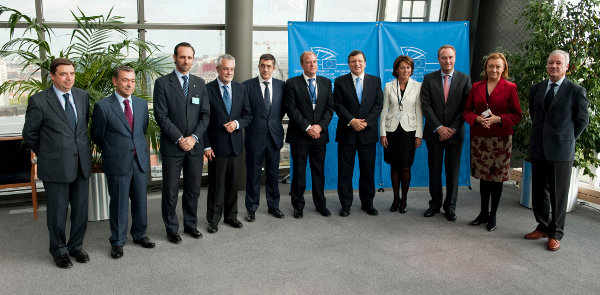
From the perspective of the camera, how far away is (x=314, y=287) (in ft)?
9.76

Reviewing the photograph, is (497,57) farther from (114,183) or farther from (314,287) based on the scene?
(114,183)

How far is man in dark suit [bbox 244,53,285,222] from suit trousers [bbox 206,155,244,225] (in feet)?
Answer: 0.67

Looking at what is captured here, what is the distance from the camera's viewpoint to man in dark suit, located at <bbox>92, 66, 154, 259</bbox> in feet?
10.6

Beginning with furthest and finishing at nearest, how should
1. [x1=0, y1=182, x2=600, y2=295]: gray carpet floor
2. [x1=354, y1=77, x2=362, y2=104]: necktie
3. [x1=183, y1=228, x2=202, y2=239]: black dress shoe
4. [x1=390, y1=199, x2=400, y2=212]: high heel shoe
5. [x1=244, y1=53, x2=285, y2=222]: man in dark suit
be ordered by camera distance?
[x1=390, y1=199, x2=400, y2=212]: high heel shoe → [x1=354, y1=77, x2=362, y2=104]: necktie → [x1=244, y1=53, x2=285, y2=222]: man in dark suit → [x1=183, y1=228, x2=202, y2=239]: black dress shoe → [x1=0, y1=182, x2=600, y2=295]: gray carpet floor

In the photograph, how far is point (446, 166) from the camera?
437cm

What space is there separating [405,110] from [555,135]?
1286mm

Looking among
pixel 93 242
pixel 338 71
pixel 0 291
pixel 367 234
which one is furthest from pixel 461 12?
pixel 0 291

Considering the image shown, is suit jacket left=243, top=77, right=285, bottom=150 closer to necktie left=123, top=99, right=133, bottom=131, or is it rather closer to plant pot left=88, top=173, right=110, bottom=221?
necktie left=123, top=99, right=133, bottom=131

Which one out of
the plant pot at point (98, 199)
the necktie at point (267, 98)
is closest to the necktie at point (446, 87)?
the necktie at point (267, 98)

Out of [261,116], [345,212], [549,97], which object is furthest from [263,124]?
[549,97]

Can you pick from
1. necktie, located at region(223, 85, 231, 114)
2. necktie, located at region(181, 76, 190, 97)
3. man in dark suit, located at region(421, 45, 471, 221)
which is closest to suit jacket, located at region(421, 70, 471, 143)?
man in dark suit, located at region(421, 45, 471, 221)

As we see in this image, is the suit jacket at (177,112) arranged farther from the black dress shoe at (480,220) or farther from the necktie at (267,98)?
the black dress shoe at (480,220)

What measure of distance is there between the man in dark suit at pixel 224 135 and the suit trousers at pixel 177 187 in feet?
0.60

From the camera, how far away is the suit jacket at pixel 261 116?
13.4ft
